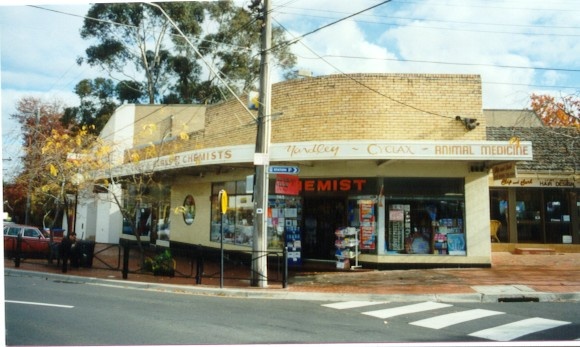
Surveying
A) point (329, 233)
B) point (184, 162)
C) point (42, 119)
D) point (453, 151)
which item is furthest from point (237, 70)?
point (453, 151)

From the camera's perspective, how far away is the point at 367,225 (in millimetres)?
16078

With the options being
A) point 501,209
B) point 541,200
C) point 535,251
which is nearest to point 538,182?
point 541,200

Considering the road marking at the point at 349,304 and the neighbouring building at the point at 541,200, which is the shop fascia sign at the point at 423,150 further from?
the neighbouring building at the point at 541,200

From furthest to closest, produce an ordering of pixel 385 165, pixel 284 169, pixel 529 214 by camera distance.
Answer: pixel 529 214, pixel 385 165, pixel 284 169

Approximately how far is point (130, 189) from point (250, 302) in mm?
15020

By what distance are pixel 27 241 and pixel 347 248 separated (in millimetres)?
14212

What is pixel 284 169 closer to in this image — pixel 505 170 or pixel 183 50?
pixel 505 170

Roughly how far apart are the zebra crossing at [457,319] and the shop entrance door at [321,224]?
5.87 metres

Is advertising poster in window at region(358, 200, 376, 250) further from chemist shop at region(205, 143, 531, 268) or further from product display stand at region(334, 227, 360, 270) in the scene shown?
product display stand at region(334, 227, 360, 270)

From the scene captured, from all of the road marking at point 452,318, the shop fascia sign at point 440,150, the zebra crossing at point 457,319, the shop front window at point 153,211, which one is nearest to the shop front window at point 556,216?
the shop fascia sign at point 440,150

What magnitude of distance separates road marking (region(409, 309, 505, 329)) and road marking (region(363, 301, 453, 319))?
0.68 meters

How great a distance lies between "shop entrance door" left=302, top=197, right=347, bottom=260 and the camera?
17109mm

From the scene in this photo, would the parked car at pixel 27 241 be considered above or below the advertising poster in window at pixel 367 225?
below

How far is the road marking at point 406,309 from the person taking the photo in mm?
9781
